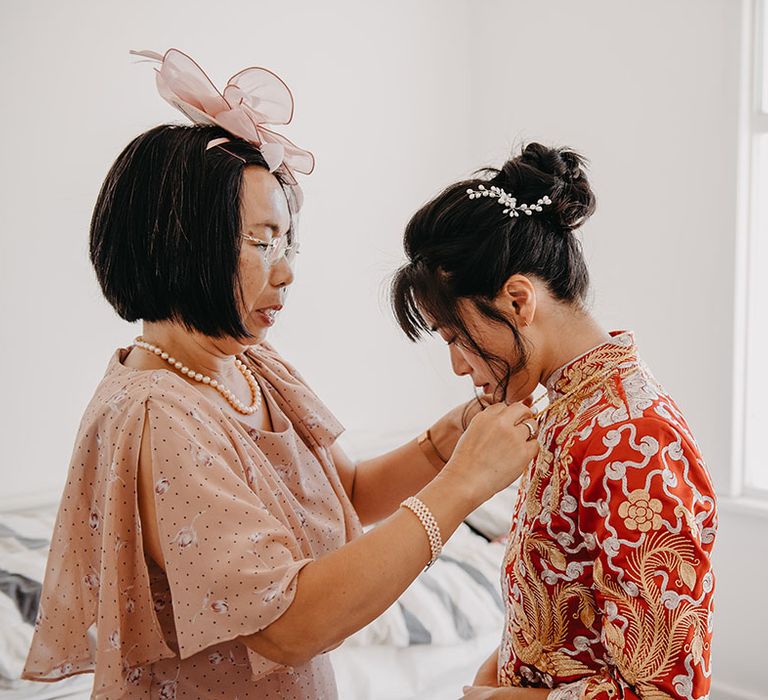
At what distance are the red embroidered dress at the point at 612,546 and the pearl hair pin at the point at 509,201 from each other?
0.21 m

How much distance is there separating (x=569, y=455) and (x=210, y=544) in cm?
45

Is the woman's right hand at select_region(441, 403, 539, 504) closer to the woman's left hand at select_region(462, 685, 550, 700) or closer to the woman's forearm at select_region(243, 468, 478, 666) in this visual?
the woman's forearm at select_region(243, 468, 478, 666)

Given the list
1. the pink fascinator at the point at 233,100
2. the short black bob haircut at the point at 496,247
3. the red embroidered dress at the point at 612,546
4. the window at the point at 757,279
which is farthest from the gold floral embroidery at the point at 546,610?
the window at the point at 757,279

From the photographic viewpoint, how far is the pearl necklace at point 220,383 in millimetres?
1199

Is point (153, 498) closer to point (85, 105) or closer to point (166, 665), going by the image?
point (166, 665)

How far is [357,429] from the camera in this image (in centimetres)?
301

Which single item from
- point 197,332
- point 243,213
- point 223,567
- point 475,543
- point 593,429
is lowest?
point 475,543

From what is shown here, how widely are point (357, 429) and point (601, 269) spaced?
1036 millimetres

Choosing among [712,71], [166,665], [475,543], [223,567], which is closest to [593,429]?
[223,567]

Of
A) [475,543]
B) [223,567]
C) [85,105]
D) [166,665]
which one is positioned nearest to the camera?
[223,567]

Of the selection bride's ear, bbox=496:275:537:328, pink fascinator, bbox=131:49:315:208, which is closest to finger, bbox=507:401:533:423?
bride's ear, bbox=496:275:537:328

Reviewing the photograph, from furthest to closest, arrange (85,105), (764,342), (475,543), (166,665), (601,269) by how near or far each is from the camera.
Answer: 1. (601,269)
2. (764,342)
3. (475,543)
4. (85,105)
5. (166,665)

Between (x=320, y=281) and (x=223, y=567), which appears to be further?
(x=320, y=281)

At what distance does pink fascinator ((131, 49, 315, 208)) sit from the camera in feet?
3.82
